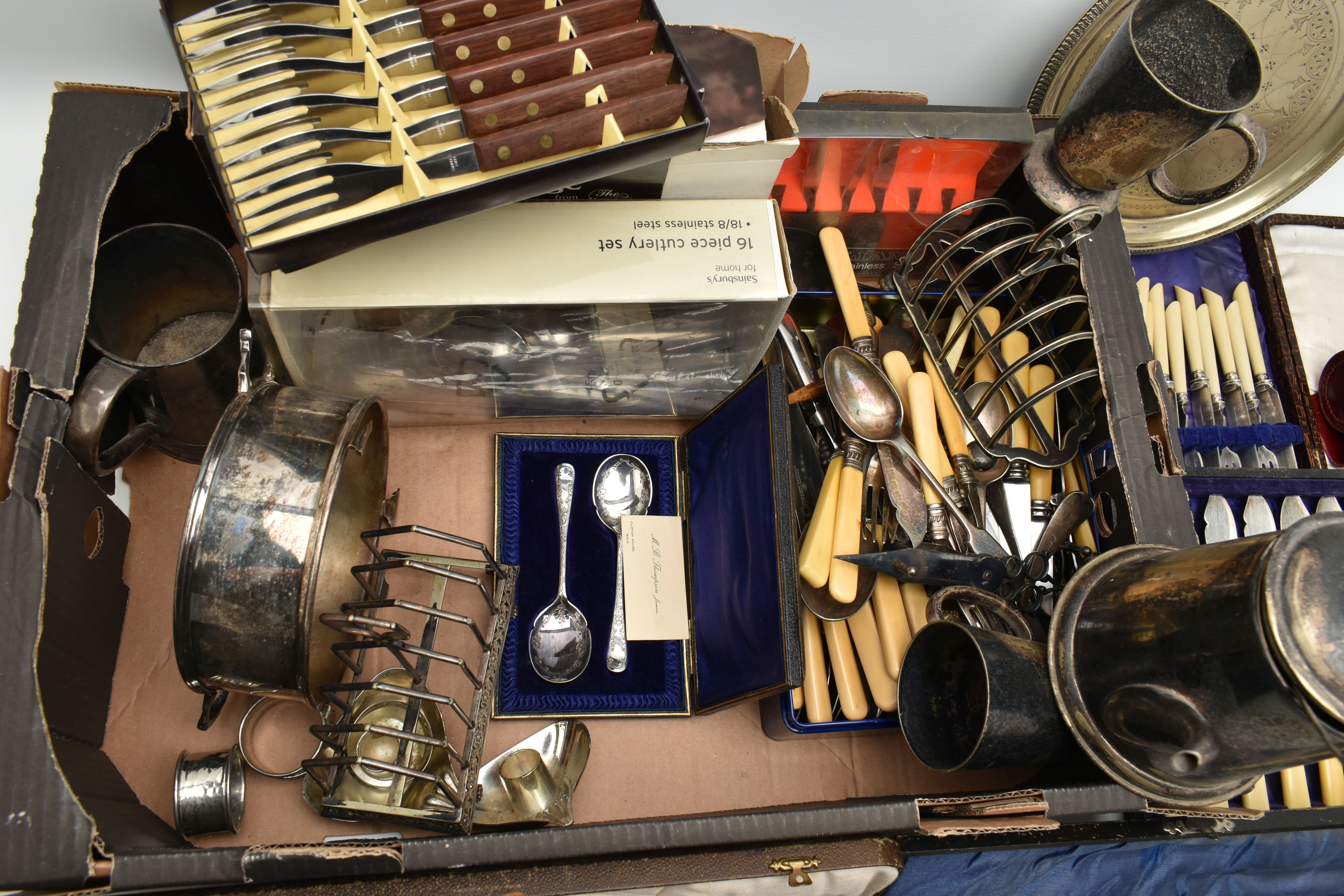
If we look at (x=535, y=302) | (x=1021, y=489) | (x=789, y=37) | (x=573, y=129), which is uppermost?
(x=789, y=37)

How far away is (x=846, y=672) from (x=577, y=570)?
427 mm

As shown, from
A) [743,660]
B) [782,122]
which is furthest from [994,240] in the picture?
[743,660]

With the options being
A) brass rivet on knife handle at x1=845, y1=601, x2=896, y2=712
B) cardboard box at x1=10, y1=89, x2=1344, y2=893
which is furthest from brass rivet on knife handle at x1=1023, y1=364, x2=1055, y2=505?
brass rivet on knife handle at x1=845, y1=601, x2=896, y2=712

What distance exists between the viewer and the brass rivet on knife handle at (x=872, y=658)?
1036 mm

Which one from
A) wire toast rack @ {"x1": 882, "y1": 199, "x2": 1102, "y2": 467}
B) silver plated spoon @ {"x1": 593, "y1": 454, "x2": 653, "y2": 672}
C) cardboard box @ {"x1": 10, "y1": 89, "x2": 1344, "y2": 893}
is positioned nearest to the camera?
cardboard box @ {"x1": 10, "y1": 89, "x2": 1344, "y2": 893}

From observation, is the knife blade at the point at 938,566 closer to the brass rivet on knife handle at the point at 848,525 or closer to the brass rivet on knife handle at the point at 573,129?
the brass rivet on knife handle at the point at 848,525

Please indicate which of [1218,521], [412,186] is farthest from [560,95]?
[1218,521]

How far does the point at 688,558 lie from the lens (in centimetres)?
121

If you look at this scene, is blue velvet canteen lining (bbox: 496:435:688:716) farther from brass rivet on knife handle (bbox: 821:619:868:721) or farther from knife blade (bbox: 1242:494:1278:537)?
knife blade (bbox: 1242:494:1278:537)

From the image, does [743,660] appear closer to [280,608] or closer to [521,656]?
[521,656]

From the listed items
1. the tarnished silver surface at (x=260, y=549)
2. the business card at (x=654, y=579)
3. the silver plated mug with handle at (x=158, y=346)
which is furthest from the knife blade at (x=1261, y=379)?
the silver plated mug with handle at (x=158, y=346)

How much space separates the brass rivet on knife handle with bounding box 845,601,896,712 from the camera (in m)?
1.04

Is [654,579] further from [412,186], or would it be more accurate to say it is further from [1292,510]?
[1292,510]

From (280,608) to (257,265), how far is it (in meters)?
0.36
